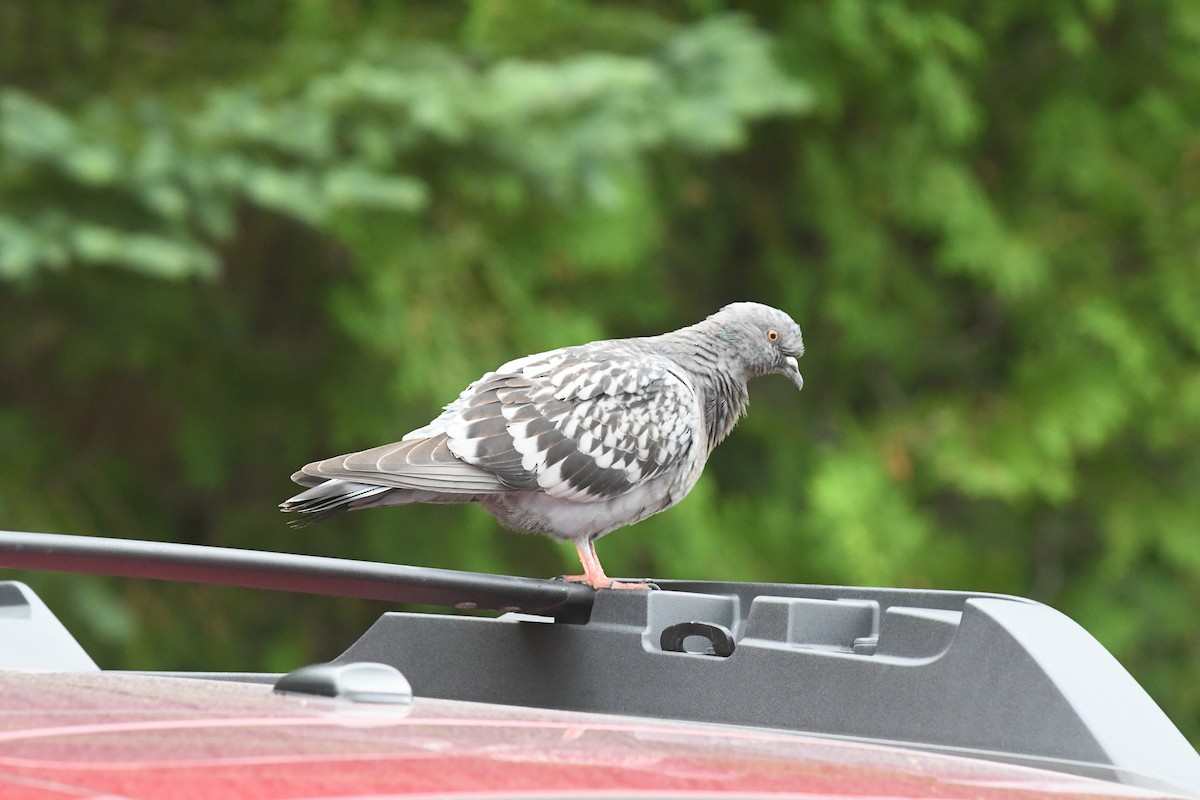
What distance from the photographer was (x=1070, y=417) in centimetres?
632

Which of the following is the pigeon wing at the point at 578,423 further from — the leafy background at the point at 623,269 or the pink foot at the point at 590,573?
the leafy background at the point at 623,269

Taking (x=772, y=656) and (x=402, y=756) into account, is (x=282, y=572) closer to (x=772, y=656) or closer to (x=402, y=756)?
(x=772, y=656)

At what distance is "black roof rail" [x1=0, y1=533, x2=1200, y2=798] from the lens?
4.40 ft

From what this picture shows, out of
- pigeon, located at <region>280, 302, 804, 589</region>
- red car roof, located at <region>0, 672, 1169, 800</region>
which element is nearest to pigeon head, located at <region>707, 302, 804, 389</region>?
pigeon, located at <region>280, 302, 804, 589</region>

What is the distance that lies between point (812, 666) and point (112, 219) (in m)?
3.74

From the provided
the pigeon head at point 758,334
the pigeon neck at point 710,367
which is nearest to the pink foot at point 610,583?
the pigeon neck at point 710,367

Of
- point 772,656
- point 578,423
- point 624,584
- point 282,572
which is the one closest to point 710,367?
point 578,423

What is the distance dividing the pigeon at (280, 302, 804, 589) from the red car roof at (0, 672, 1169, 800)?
134cm

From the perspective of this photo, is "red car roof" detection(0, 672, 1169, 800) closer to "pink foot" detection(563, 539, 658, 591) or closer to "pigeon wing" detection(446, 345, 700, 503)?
"pink foot" detection(563, 539, 658, 591)

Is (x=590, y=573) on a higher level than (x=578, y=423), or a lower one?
lower

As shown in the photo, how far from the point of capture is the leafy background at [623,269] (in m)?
4.91

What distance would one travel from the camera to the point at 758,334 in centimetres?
292

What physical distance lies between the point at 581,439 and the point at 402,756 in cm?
183

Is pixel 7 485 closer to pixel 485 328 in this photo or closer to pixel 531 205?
pixel 485 328
